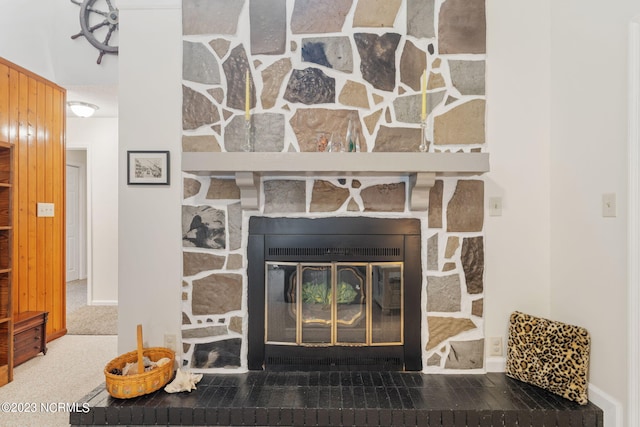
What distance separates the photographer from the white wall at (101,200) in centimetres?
484

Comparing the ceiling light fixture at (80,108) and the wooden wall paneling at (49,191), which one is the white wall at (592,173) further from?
the ceiling light fixture at (80,108)

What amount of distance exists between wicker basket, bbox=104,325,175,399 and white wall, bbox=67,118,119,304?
10.4 ft

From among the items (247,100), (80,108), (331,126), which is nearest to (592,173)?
(331,126)

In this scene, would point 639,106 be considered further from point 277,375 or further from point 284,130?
point 277,375

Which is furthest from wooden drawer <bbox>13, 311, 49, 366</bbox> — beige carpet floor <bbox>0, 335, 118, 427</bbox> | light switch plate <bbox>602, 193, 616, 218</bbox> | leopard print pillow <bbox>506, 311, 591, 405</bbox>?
light switch plate <bbox>602, 193, 616, 218</bbox>

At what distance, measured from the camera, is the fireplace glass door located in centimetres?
228

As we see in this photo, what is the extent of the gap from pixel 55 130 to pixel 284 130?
2.87m

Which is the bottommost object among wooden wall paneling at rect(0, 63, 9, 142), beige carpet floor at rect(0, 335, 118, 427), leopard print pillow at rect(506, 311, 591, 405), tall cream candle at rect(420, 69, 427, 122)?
beige carpet floor at rect(0, 335, 118, 427)

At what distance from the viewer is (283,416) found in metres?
1.86

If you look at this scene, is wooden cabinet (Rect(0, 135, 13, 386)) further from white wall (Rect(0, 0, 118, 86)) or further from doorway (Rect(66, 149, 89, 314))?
doorway (Rect(66, 149, 89, 314))

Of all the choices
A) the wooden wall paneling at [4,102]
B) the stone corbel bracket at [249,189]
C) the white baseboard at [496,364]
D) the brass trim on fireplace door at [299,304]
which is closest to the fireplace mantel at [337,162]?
the stone corbel bracket at [249,189]

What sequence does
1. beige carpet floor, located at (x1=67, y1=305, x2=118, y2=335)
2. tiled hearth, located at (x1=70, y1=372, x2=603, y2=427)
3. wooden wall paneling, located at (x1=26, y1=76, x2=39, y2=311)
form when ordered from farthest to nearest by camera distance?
beige carpet floor, located at (x1=67, y1=305, x2=118, y2=335), wooden wall paneling, located at (x1=26, y1=76, x2=39, y2=311), tiled hearth, located at (x1=70, y1=372, x2=603, y2=427)

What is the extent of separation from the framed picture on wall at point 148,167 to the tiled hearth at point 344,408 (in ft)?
4.11

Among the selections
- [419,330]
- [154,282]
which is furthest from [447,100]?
[154,282]
